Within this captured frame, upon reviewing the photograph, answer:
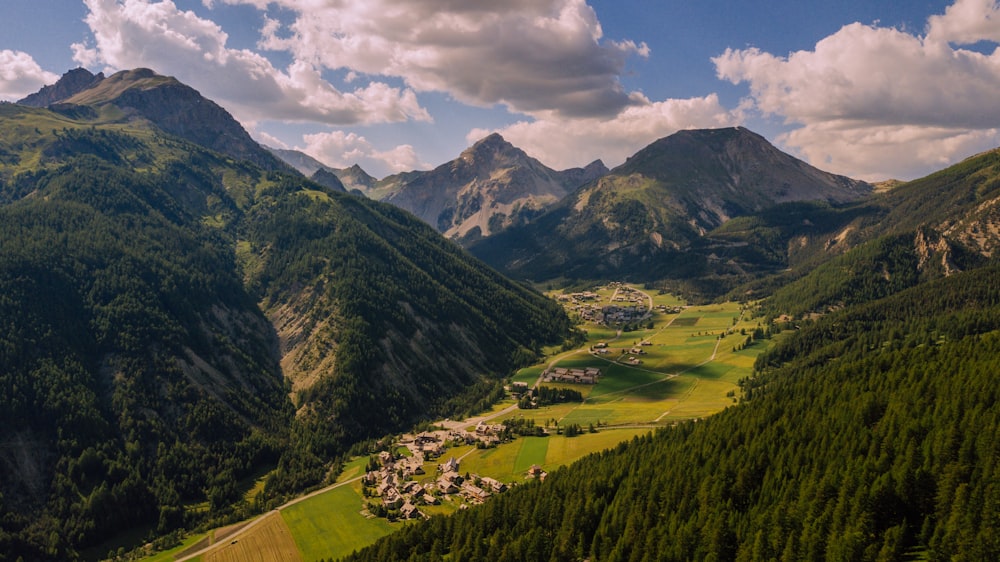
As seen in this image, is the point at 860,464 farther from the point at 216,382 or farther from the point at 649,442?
the point at 216,382

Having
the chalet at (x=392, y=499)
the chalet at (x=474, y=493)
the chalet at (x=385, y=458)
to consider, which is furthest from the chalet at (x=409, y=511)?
the chalet at (x=385, y=458)

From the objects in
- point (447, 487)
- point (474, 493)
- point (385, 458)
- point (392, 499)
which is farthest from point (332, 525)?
point (474, 493)

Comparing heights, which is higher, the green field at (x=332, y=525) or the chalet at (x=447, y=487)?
the chalet at (x=447, y=487)

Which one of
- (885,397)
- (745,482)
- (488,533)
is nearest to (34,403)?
(488,533)

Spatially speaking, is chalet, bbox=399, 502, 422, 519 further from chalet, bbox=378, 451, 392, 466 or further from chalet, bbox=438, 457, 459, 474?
chalet, bbox=378, 451, 392, 466

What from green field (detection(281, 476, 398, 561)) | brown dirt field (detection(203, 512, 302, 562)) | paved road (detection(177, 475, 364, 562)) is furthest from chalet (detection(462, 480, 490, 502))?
brown dirt field (detection(203, 512, 302, 562))

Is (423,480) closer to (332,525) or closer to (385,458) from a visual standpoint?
(385,458)

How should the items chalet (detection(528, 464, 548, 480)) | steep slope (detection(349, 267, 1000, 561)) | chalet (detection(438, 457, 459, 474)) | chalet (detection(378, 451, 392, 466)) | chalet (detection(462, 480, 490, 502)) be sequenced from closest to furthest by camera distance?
1. steep slope (detection(349, 267, 1000, 561))
2. chalet (detection(462, 480, 490, 502))
3. chalet (detection(528, 464, 548, 480))
4. chalet (detection(438, 457, 459, 474))
5. chalet (detection(378, 451, 392, 466))

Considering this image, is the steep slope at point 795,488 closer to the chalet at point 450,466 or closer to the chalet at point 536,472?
the chalet at point 536,472
